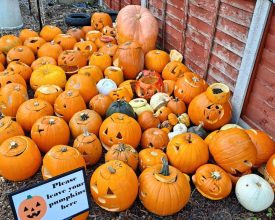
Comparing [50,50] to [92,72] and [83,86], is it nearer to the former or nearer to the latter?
[92,72]

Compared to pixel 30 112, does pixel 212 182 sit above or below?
below

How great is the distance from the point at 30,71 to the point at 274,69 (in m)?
3.57

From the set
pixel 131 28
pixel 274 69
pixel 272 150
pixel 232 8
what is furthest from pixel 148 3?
pixel 272 150

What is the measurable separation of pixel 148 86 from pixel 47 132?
5.40 feet

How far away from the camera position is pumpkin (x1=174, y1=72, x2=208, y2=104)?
4.19 metres

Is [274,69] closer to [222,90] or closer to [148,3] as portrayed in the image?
[222,90]

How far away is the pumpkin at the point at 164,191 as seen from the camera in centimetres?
277

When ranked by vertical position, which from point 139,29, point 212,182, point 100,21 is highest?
point 139,29

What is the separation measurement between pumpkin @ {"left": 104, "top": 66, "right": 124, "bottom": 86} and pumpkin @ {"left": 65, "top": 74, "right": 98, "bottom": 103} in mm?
464

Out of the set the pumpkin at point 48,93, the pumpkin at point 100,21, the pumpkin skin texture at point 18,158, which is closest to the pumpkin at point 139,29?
the pumpkin at point 100,21

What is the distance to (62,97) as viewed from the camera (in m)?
3.86

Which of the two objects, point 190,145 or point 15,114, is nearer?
point 190,145

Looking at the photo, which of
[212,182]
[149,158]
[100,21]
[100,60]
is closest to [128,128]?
[149,158]

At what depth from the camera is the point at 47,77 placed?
14.7ft
